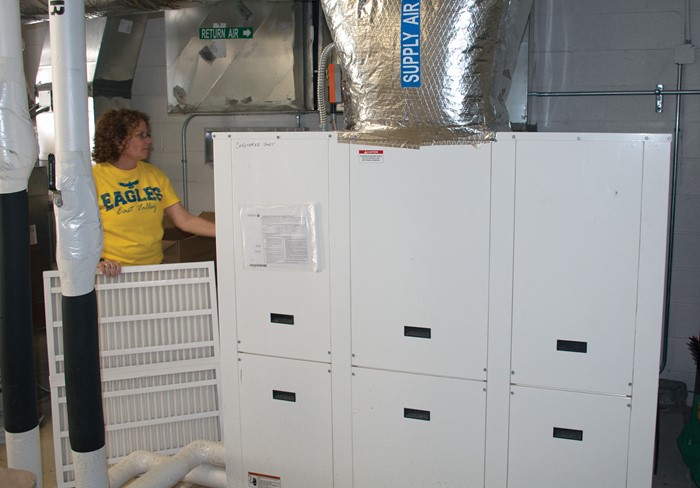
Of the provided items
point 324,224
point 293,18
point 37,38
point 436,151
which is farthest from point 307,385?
point 37,38

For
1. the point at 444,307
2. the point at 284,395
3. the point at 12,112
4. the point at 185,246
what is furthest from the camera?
the point at 185,246

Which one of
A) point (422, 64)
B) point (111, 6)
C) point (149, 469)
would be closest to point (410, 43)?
point (422, 64)

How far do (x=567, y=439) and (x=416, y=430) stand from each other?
1.49 feet

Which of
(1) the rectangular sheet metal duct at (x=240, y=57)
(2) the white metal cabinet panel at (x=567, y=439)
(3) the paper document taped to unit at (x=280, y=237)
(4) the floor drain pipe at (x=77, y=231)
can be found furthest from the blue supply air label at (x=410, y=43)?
(1) the rectangular sheet metal duct at (x=240, y=57)

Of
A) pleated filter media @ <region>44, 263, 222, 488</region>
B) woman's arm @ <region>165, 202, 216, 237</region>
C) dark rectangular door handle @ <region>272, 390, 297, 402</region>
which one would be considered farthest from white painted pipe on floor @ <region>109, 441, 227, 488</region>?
woman's arm @ <region>165, 202, 216, 237</region>

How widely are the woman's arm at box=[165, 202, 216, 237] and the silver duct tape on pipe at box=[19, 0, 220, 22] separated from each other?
0.88 meters

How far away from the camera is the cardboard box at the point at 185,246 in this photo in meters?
3.50

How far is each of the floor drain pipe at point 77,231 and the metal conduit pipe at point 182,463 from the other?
68cm

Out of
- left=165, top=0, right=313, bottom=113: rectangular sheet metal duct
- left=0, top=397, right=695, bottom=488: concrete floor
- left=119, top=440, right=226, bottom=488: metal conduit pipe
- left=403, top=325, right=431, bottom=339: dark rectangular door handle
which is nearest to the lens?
left=403, top=325, right=431, bottom=339: dark rectangular door handle

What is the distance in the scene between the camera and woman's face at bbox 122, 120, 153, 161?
104 inches

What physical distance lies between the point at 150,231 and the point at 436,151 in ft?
4.32

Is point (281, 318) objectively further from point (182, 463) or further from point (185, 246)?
point (185, 246)

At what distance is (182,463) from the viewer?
2447 millimetres

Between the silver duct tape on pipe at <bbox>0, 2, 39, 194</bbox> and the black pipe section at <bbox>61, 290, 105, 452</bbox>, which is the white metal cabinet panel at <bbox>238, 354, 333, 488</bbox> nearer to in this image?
the black pipe section at <bbox>61, 290, 105, 452</bbox>
